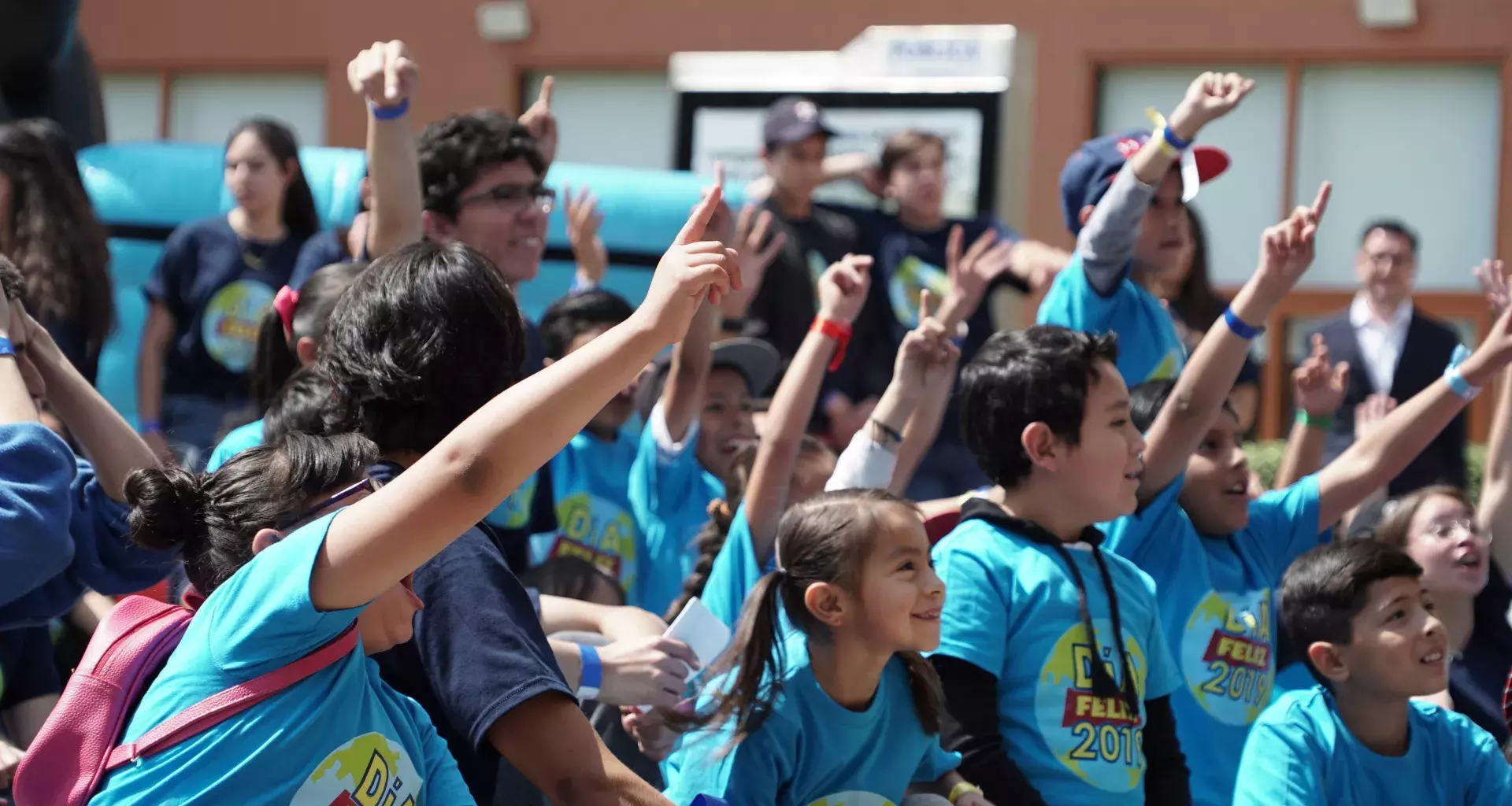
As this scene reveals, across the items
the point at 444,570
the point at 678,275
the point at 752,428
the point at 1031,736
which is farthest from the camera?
the point at 752,428

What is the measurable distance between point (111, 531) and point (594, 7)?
9.78 meters

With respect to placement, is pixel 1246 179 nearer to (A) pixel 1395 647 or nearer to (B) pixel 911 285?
(B) pixel 911 285

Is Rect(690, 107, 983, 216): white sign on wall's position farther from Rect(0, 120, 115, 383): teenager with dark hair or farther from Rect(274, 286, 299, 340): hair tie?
Rect(274, 286, 299, 340): hair tie

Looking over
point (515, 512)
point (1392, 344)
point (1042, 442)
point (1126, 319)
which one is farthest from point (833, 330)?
point (1392, 344)

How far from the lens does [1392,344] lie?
641cm

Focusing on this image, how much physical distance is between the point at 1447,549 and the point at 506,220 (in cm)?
241

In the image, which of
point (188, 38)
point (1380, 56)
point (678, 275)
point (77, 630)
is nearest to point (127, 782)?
point (678, 275)

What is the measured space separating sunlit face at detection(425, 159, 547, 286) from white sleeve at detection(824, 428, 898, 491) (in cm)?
84

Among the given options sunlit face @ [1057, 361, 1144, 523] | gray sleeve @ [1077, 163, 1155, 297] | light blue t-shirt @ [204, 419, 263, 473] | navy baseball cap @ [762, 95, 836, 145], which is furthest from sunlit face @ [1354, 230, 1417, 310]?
light blue t-shirt @ [204, 419, 263, 473]

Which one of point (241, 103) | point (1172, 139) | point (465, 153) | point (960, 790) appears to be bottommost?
point (960, 790)

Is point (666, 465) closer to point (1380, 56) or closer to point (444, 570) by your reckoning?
point (444, 570)

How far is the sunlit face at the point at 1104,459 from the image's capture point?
3301mm

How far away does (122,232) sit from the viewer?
23.3 feet

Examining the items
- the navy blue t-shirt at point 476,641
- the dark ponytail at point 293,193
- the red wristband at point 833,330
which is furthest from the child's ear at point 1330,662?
the dark ponytail at point 293,193
